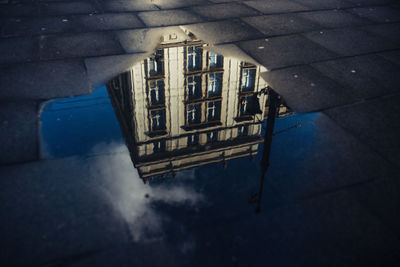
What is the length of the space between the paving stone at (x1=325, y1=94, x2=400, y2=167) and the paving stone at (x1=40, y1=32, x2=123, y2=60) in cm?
723

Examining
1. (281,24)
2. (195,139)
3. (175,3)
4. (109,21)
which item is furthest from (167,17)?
(195,139)

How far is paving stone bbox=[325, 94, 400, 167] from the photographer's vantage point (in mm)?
7703

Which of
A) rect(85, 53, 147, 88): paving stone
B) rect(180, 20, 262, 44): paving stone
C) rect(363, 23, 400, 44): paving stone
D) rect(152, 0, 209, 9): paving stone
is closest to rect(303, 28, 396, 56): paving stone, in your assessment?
rect(363, 23, 400, 44): paving stone

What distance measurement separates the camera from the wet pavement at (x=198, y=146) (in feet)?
18.1

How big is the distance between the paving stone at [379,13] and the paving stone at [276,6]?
2.45m

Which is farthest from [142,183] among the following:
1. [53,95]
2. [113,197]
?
[53,95]

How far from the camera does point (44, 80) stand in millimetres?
9922

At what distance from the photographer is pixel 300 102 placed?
29.7 ft

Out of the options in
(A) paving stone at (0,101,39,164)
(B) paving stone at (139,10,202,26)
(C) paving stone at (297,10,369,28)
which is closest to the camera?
(A) paving stone at (0,101,39,164)

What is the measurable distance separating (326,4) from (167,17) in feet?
27.2

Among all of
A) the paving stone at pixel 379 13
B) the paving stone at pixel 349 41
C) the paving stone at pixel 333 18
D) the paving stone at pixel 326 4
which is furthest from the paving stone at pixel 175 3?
the paving stone at pixel 379 13

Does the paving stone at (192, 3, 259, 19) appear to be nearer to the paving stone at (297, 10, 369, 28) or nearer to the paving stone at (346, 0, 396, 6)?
the paving stone at (297, 10, 369, 28)

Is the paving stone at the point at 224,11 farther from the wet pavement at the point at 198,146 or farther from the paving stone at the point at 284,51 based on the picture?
the paving stone at the point at 284,51

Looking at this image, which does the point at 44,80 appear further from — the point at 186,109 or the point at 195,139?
the point at 195,139
